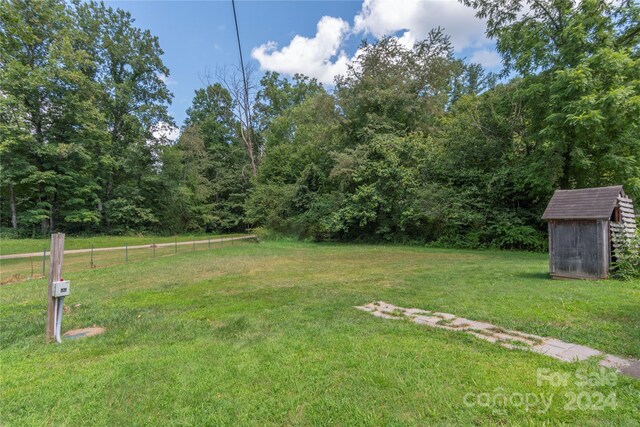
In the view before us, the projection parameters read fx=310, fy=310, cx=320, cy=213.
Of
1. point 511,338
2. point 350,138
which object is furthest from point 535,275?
point 350,138

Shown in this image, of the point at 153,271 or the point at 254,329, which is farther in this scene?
the point at 153,271

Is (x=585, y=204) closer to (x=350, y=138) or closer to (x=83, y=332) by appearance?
(x=83, y=332)

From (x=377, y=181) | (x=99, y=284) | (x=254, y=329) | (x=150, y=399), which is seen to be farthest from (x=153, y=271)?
(x=377, y=181)

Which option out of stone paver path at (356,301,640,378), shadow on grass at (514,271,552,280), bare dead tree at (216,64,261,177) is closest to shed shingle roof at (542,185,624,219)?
shadow on grass at (514,271,552,280)

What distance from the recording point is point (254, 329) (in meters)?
3.75

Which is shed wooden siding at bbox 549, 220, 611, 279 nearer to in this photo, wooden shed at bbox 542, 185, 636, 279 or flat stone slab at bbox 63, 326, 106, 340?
wooden shed at bbox 542, 185, 636, 279

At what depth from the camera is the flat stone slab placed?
3.75 metres

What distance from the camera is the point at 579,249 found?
6.27m

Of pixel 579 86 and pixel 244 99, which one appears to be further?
pixel 244 99

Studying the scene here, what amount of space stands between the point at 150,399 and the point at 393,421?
5.78 ft

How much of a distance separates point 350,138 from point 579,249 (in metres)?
14.6

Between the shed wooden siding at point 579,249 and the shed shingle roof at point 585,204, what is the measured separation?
6.1 inches

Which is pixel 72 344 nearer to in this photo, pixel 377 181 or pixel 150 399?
pixel 150 399

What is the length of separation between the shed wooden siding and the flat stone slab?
26.7 ft
